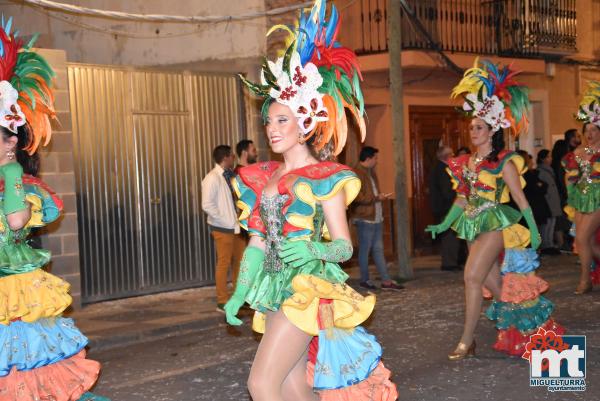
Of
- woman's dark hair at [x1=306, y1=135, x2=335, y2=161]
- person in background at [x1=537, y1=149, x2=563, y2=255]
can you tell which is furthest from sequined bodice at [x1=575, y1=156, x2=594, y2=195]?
woman's dark hair at [x1=306, y1=135, x2=335, y2=161]

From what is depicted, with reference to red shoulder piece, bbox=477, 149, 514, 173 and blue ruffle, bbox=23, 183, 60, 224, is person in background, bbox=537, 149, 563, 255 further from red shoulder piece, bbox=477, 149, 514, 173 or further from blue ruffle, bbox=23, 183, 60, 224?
blue ruffle, bbox=23, 183, 60, 224

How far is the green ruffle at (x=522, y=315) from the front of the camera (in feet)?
26.8

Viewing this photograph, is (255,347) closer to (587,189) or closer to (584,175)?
(587,189)

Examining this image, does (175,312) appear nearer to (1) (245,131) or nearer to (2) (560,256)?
(1) (245,131)

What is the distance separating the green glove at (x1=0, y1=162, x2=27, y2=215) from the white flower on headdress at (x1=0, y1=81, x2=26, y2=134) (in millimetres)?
269

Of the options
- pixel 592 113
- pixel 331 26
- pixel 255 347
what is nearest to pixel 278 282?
pixel 331 26

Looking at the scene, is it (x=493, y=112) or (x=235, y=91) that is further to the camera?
(x=235, y=91)

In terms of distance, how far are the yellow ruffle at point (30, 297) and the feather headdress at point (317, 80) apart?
6.06 feet

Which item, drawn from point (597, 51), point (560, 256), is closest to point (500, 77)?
point (560, 256)

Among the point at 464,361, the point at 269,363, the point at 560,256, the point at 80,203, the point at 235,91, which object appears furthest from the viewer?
the point at 560,256

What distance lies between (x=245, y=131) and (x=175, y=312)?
398 centimetres

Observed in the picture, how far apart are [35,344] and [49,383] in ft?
0.82

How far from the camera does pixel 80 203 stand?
13.2 m

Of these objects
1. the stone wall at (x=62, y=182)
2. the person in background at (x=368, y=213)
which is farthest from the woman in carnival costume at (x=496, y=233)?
the stone wall at (x=62, y=182)
